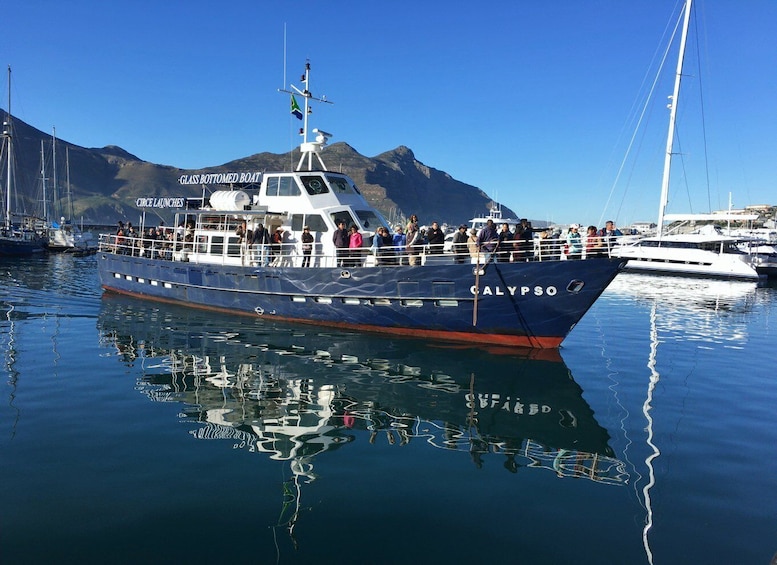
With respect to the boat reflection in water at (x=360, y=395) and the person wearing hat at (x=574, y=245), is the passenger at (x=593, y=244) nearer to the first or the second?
the person wearing hat at (x=574, y=245)

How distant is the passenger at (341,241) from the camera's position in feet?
54.0

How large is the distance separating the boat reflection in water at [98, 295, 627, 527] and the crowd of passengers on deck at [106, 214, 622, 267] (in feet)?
8.56

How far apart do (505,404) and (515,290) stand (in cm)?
462

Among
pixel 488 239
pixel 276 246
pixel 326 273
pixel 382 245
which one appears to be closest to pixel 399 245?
pixel 382 245

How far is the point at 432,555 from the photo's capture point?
528cm

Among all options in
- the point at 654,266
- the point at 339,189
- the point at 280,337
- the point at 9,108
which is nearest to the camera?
the point at 280,337

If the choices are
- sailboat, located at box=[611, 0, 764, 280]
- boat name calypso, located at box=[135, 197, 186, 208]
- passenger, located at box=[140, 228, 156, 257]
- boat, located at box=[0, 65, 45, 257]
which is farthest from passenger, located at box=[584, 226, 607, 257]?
boat, located at box=[0, 65, 45, 257]

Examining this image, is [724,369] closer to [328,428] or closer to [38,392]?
[328,428]

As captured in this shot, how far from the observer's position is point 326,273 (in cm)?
1641

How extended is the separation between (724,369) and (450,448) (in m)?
10.00

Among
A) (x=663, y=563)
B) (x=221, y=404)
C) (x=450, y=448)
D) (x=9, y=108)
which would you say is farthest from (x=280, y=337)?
(x=9, y=108)

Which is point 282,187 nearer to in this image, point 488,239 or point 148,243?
point 488,239

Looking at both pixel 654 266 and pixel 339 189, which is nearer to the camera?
pixel 339 189

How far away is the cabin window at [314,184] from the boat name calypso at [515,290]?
7397mm
